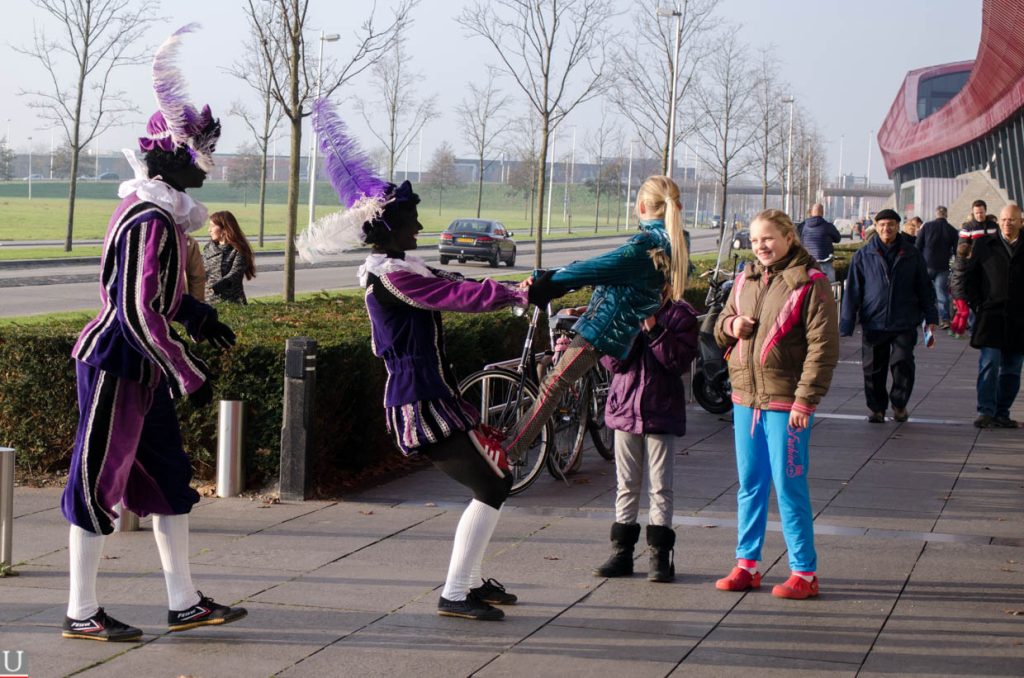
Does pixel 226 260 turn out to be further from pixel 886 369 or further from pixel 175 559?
pixel 175 559

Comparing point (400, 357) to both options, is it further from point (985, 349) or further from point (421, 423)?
point (985, 349)

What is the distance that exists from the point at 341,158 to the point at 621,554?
7.39ft

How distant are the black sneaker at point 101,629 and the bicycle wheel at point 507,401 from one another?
338 centimetres

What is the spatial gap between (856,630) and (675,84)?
82.5 feet

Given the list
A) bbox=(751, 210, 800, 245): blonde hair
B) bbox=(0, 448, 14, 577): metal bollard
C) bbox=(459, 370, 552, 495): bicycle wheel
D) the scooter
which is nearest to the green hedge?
bbox=(459, 370, 552, 495): bicycle wheel

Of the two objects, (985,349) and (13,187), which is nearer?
(985,349)

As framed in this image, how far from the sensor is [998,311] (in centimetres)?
1082

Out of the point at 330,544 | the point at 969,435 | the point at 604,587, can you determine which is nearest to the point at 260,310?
the point at 330,544

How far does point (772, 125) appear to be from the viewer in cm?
4588

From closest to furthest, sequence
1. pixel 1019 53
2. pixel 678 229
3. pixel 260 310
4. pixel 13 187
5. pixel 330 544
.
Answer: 1. pixel 678 229
2. pixel 330 544
3. pixel 260 310
4. pixel 1019 53
5. pixel 13 187

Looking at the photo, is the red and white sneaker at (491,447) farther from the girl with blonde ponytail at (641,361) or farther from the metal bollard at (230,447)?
the metal bollard at (230,447)

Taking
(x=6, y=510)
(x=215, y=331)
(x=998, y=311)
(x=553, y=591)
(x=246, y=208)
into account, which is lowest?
(x=553, y=591)

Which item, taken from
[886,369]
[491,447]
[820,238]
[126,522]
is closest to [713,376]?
[886,369]

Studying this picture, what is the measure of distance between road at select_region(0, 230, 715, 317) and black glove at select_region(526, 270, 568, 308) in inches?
632
